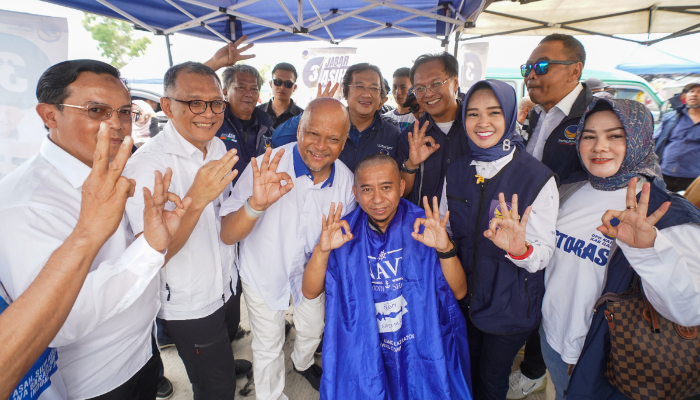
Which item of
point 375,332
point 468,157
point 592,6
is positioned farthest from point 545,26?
point 375,332

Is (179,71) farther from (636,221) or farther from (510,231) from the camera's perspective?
(636,221)

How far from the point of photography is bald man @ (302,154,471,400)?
5.98 ft

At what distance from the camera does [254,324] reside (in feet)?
6.86

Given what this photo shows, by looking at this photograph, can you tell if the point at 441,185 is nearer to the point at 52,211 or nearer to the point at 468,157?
the point at 468,157

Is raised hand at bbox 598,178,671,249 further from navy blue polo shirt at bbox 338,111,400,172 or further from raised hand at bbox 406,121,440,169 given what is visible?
navy blue polo shirt at bbox 338,111,400,172

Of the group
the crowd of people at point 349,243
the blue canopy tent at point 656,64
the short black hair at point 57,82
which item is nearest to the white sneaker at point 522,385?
the crowd of people at point 349,243

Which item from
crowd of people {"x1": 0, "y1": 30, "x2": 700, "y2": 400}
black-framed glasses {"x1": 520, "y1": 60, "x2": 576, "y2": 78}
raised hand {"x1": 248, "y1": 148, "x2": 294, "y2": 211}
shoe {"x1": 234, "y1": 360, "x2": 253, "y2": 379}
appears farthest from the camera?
shoe {"x1": 234, "y1": 360, "x2": 253, "y2": 379}

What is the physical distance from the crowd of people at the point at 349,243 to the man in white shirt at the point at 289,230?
1 cm

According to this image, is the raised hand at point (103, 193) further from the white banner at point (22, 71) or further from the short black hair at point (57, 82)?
the white banner at point (22, 71)

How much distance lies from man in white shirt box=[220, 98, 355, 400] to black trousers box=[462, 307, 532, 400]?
1.09m

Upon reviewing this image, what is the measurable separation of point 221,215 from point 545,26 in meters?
6.26

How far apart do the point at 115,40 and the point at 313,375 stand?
3130 centimetres

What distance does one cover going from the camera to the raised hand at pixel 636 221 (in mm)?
1204

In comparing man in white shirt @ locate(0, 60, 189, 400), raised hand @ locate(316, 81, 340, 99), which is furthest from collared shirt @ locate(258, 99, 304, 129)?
man in white shirt @ locate(0, 60, 189, 400)
